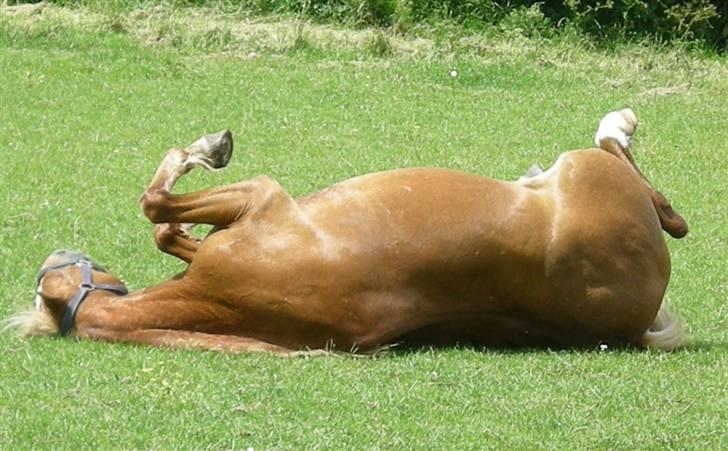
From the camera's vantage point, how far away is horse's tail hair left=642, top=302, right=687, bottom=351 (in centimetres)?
738

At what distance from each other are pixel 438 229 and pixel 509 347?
0.76 metres

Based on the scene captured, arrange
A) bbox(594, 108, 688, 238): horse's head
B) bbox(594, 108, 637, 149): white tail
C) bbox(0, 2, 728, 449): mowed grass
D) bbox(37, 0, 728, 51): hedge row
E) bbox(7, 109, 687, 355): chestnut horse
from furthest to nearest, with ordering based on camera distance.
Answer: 1. bbox(37, 0, 728, 51): hedge row
2. bbox(594, 108, 637, 149): white tail
3. bbox(594, 108, 688, 238): horse's head
4. bbox(7, 109, 687, 355): chestnut horse
5. bbox(0, 2, 728, 449): mowed grass

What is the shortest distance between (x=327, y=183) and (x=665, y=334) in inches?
178

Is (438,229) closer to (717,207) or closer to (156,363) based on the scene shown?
(156,363)

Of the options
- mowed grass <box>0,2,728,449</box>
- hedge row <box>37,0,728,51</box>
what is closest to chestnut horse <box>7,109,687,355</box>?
mowed grass <box>0,2,728,449</box>

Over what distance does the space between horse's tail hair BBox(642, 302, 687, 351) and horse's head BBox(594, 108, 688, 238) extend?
538 millimetres

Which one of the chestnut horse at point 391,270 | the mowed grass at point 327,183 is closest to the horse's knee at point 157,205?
the chestnut horse at point 391,270

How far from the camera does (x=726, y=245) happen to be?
33.1 feet

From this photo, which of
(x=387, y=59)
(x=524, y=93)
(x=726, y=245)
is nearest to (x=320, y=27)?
(x=387, y=59)

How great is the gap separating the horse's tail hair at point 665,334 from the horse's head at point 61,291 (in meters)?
2.45

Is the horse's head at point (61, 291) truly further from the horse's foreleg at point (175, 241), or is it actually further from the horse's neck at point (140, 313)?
the horse's foreleg at point (175, 241)

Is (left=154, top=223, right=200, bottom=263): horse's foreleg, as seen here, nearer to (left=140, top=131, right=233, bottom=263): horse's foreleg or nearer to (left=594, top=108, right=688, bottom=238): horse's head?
(left=140, top=131, right=233, bottom=263): horse's foreleg

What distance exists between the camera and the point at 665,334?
24.2 feet

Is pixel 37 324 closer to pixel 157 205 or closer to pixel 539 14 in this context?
pixel 157 205
